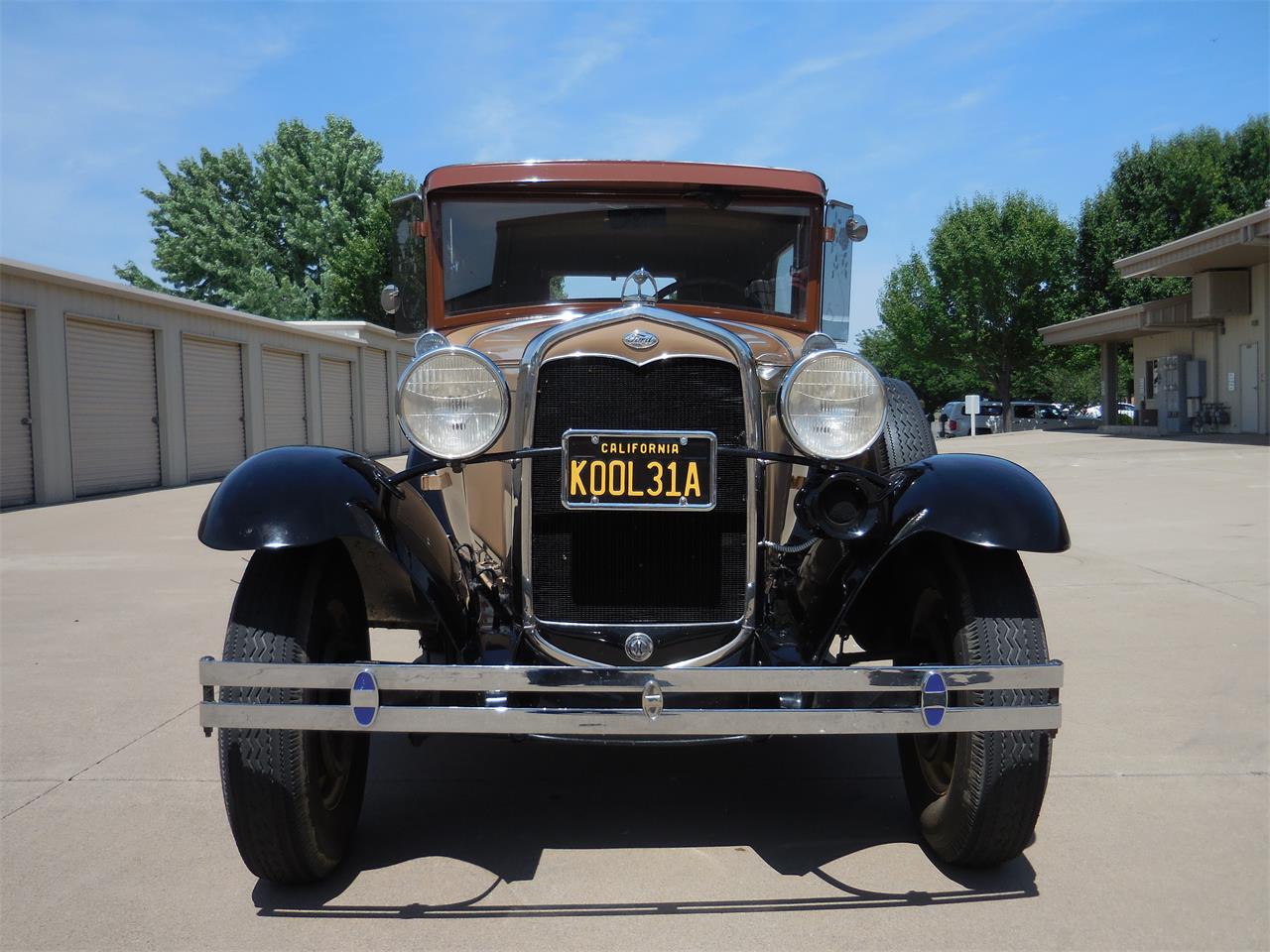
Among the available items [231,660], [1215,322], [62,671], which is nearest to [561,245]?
[231,660]

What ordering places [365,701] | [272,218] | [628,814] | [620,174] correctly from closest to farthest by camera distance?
[365,701] < [628,814] < [620,174] < [272,218]

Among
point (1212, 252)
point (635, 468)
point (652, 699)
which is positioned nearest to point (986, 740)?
point (652, 699)

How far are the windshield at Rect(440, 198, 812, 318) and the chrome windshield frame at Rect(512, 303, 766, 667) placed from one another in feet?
3.28

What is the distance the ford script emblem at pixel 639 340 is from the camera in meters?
2.78

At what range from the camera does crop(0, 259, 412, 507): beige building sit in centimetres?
1379

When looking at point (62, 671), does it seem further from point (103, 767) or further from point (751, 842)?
point (751, 842)

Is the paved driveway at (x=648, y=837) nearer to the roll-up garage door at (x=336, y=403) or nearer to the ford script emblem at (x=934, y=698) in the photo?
the ford script emblem at (x=934, y=698)

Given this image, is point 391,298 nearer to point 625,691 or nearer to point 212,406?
point 625,691

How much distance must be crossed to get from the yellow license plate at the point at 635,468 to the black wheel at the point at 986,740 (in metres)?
0.73

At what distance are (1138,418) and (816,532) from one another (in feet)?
94.3

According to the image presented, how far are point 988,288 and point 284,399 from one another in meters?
25.3

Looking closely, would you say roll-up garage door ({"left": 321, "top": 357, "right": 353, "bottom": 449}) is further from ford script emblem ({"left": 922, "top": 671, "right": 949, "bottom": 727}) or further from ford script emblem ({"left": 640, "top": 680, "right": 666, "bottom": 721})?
ford script emblem ({"left": 922, "top": 671, "right": 949, "bottom": 727})

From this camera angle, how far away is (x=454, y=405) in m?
2.74

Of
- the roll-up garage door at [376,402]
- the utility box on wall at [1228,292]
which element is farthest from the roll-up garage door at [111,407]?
the utility box on wall at [1228,292]
